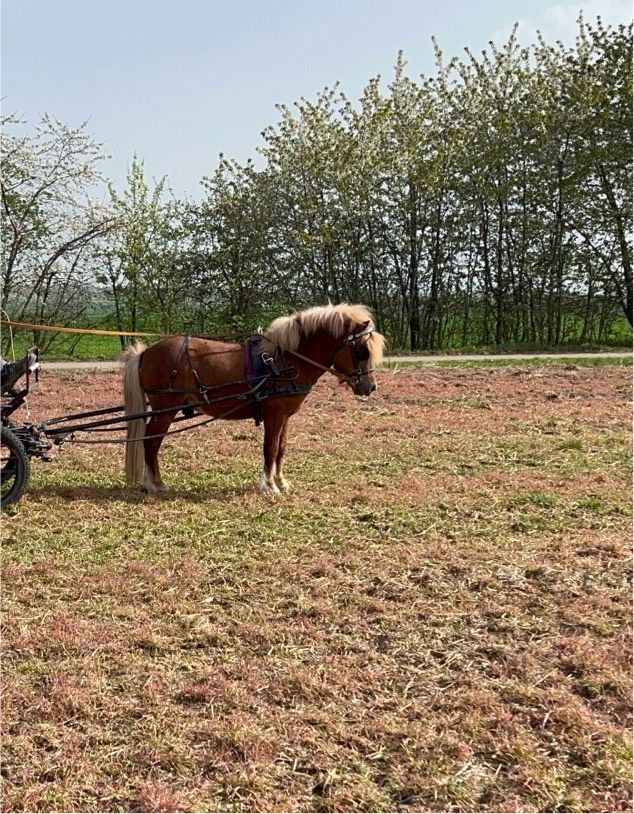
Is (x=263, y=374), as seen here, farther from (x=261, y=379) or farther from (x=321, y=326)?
(x=321, y=326)

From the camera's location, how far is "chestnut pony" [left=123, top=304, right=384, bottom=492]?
19.2 ft

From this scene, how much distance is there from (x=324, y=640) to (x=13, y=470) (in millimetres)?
3189

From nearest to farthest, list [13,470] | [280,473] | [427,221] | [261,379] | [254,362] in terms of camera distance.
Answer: [13,470], [261,379], [254,362], [280,473], [427,221]

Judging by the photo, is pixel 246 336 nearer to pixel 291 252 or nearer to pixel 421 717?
pixel 421 717

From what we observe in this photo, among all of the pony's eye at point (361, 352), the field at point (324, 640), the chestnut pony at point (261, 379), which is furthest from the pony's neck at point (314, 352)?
the field at point (324, 640)

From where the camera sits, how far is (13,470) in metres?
5.35

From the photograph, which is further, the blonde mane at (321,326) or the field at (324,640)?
the blonde mane at (321,326)

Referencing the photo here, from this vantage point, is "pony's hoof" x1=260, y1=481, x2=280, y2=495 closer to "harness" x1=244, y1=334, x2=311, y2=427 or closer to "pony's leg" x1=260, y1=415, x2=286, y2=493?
"pony's leg" x1=260, y1=415, x2=286, y2=493

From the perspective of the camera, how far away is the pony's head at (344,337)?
583cm

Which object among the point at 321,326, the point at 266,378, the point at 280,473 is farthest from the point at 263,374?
the point at 280,473

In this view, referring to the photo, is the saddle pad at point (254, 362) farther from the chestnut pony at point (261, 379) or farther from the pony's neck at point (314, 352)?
the pony's neck at point (314, 352)

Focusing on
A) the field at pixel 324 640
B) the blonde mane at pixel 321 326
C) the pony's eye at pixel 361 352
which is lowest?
the field at pixel 324 640

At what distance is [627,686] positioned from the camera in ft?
9.23

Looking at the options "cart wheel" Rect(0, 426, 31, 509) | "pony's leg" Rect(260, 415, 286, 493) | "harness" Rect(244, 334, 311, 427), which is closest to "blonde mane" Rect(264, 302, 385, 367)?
"harness" Rect(244, 334, 311, 427)
